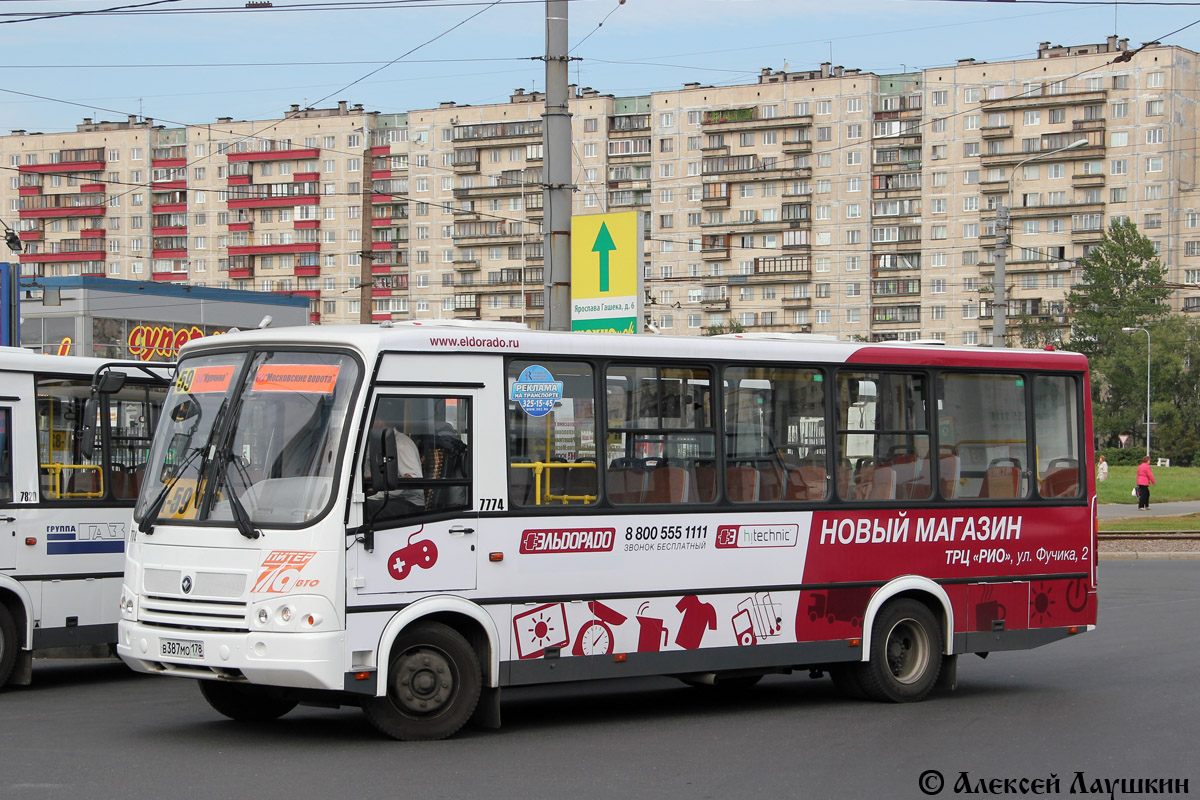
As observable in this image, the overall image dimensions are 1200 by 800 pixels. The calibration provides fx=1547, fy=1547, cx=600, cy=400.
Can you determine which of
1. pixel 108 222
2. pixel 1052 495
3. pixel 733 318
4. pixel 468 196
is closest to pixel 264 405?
pixel 1052 495

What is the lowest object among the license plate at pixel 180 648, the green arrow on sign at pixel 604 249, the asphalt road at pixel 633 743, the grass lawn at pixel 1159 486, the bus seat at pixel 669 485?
the grass lawn at pixel 1159 486

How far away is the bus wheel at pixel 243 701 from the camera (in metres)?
10.8

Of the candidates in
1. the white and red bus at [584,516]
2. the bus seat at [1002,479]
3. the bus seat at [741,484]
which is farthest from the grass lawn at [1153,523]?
the bus seat at [741,484]

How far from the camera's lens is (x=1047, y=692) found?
12953 mm

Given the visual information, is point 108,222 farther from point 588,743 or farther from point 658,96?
point 588,743

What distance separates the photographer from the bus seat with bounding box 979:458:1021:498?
1294 centimetres

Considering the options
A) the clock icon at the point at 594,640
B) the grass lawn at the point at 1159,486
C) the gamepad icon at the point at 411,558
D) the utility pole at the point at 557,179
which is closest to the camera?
the gamepad icon at the point at 411,558

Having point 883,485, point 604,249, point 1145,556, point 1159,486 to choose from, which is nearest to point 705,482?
point 883,485

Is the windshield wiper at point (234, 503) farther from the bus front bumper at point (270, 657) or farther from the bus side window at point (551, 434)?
the bus side window at point (551, 434)

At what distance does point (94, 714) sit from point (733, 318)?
94596mm

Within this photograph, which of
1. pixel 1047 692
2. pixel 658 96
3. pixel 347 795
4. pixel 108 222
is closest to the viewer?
pixel 347 795

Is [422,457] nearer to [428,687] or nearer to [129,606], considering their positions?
[428,687]

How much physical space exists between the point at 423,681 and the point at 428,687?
54 mm

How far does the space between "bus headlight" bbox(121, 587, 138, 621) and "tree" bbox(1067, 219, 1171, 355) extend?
9294 cm
